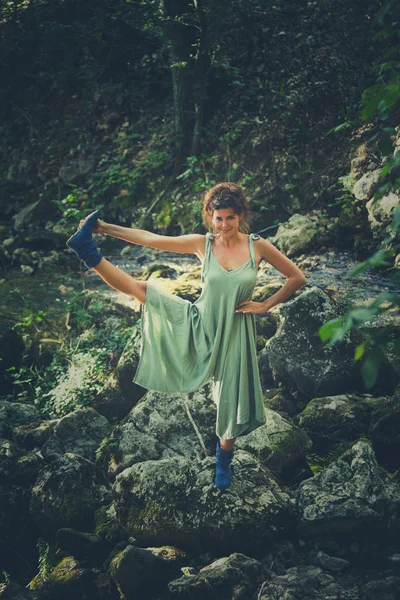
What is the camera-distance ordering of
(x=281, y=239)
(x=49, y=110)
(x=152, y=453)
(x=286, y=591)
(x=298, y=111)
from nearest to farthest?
1. (x=286, y=591)
2. (x=152, y=453)
3. (x=281, y=239)
4. (x=298, y=111)
5. (x=49, y=110)

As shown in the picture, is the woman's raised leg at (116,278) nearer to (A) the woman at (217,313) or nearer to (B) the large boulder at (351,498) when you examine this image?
(A) the woman at (217,313)

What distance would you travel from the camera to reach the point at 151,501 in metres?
3.96

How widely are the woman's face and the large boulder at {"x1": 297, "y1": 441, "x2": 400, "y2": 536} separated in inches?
68.9

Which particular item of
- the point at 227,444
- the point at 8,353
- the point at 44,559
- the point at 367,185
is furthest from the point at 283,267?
the point at 367,185

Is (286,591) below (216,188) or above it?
below

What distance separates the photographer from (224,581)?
11.2 ft

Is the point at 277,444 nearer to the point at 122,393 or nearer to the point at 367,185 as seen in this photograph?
the point at 122,393

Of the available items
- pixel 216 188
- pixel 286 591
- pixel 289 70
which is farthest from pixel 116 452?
pixel 289 70

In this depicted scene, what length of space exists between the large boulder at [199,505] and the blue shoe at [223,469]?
72 mm

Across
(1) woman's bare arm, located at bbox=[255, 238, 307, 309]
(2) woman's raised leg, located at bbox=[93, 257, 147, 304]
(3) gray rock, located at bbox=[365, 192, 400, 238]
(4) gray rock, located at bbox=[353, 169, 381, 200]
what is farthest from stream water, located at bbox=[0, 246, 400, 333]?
(2) woman's raised leg, located at bbox=[93, 257, 147, 304]

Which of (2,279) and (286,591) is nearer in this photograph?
(286,591)

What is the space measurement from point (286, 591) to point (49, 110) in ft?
37.9

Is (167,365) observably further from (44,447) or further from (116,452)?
(44,447)

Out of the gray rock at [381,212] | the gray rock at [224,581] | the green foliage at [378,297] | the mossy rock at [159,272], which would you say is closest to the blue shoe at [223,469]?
the gray rock at [224,581]
